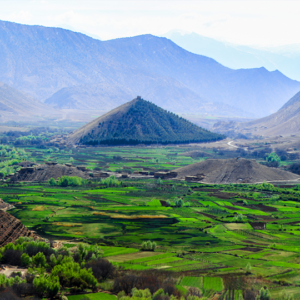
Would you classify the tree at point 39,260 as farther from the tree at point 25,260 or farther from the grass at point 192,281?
the grass at point 192,281

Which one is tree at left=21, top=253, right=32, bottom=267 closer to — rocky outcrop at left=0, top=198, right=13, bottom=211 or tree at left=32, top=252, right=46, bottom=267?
tree at left=32, top=252, right=46, bottom=267

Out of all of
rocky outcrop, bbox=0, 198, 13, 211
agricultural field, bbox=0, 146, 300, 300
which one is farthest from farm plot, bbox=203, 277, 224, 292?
rocky outcrop, bbox=0, 198, 13, 211

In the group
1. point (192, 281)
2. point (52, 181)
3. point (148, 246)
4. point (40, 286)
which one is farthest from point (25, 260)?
point (52, 181)

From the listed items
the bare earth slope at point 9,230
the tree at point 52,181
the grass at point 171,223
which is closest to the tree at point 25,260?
the bare earth slope at point 9,230

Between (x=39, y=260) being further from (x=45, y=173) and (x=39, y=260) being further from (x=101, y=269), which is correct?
(x=45, y=173)

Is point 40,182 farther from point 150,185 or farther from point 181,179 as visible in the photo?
point 181,179

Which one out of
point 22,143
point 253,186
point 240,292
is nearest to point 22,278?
point 240,292
